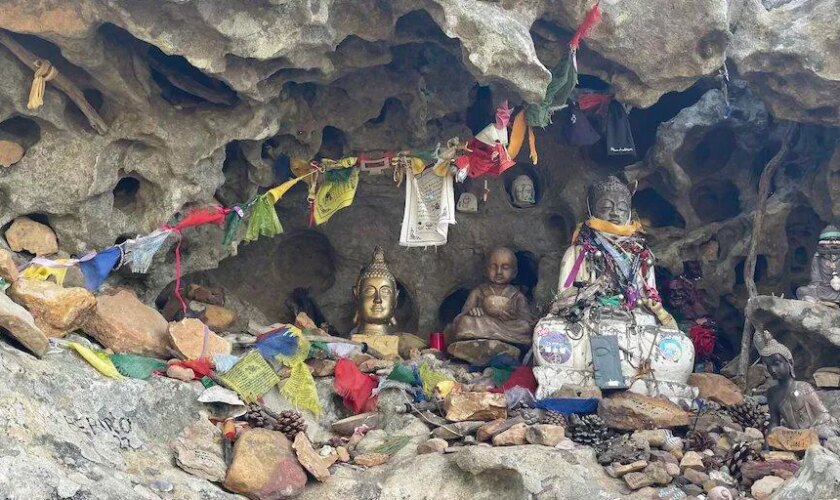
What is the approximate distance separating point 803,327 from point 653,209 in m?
3.84

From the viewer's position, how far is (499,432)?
9.45m

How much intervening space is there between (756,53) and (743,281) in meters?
3.16

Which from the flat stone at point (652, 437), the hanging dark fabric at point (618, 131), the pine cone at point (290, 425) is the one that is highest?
the hanging dark fabric at point (618, 131)

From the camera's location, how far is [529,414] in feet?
32.8

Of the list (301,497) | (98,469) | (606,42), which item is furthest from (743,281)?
(98,469)

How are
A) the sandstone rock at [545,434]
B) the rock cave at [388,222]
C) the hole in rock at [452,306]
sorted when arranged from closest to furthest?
the rock cave at [388,222], the sandstone rock at [545,434], the hole in rock at [452,306]

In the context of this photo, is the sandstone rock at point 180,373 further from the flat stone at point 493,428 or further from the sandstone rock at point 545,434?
the sandstone rock at point 545,434

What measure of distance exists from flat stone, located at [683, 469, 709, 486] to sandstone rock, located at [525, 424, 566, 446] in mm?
1183

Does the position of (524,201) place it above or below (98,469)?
above

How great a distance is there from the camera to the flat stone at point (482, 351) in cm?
1216

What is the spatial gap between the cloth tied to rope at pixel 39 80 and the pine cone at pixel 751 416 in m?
7.62

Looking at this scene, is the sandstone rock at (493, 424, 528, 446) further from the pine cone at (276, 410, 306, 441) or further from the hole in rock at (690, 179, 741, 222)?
the hole in rock at (690, 179, 741, 222)

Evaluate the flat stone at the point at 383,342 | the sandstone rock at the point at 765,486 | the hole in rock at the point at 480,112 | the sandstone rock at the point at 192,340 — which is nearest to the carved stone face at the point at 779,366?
the sandstone rock at the point at 765,486

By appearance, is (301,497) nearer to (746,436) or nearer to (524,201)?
(746,436)
